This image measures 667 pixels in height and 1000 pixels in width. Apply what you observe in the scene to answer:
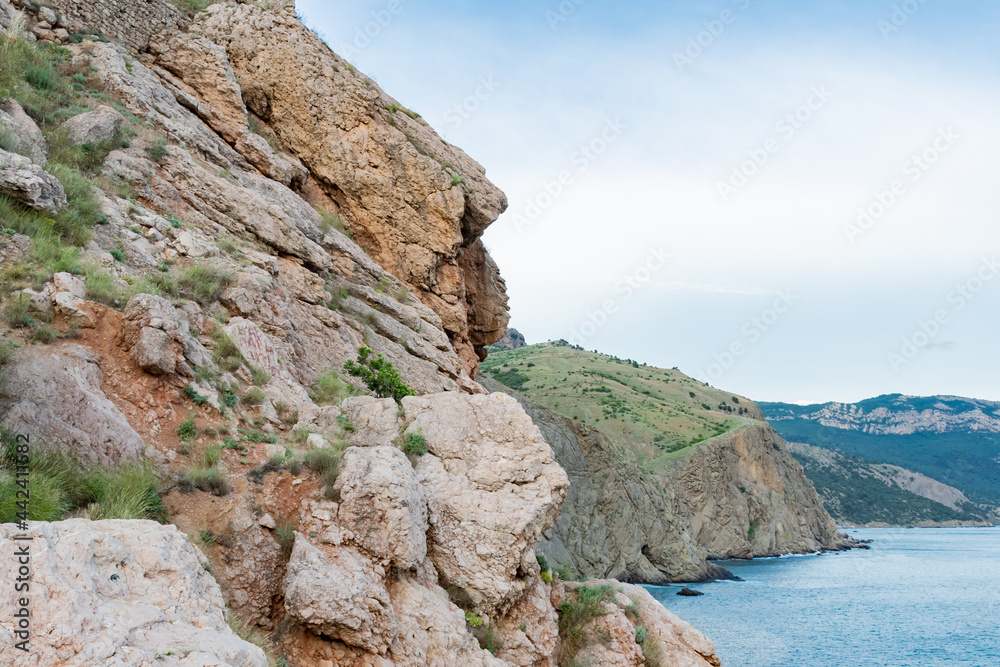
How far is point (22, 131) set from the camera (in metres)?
10.3

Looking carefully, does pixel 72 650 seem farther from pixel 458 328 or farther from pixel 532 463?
pixel 458 328

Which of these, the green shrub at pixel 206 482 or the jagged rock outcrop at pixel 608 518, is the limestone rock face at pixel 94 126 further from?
the jagged rock outcrop at pixel 608 518

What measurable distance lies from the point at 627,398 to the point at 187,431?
295 feet

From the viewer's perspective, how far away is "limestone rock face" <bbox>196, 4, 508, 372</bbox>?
18578 millimetres

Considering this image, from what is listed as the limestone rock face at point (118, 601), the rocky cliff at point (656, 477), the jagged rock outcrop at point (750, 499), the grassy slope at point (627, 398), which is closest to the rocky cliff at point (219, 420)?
the limestone rock face at point (118, 601)

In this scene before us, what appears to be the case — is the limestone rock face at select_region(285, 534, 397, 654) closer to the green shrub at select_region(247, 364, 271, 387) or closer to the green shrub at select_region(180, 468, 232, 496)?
the green shrub at select_region(180, 468, 232, 496)

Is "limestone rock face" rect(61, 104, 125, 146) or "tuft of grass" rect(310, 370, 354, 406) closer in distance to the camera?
"tuft of grass" rect(310, 370, 354, 406)

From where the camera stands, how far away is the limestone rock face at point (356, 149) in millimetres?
18578

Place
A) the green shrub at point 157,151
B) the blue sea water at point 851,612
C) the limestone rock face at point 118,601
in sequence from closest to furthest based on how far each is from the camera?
the limestone rock face at point 118,601
the green shrub at point 157,151
the blue sea water at point 851,612

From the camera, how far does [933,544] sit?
106 metres

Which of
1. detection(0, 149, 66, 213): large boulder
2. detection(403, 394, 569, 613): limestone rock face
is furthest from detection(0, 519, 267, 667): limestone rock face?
detection(0, 149, 66, 213): large boulder

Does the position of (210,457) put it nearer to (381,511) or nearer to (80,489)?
(80,489)

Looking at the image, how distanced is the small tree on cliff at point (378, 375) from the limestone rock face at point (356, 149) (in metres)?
6.11

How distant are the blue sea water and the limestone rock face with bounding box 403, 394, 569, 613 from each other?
2728 cm
